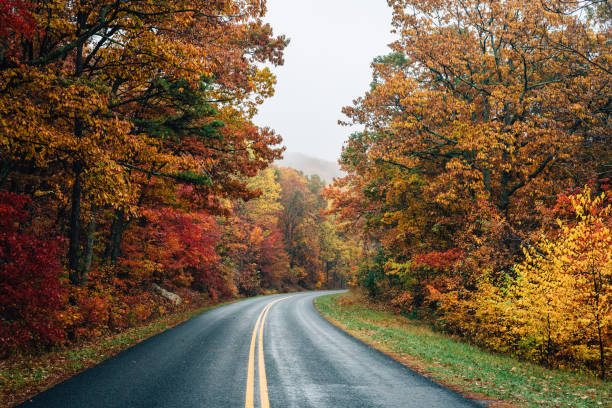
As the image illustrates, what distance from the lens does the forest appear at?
8133 mm

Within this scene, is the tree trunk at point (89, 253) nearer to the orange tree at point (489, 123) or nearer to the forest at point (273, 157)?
the forest at point (273, 157)

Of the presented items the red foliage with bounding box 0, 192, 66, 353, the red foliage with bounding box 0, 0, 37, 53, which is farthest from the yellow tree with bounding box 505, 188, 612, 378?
the red foliage with bounding box 0, 0, 37, 53

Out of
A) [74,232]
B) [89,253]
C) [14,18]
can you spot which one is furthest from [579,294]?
[89,253]

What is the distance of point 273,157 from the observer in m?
15.2

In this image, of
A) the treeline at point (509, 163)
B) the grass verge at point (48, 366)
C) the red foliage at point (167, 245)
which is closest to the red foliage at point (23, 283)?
the grass verge at point (48, 366)

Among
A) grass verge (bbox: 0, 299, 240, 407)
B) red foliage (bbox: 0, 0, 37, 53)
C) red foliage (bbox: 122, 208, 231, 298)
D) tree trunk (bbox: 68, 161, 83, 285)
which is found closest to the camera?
grass verge (bbox: 0, 299, 240, 407)

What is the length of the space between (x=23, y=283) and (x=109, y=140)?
3794mm

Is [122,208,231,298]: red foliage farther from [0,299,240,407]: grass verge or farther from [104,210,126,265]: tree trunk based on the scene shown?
[0,299,240,407]: grass verge

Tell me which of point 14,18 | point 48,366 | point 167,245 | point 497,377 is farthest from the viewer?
point 167,245

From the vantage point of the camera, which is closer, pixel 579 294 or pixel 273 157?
pixel 579 294

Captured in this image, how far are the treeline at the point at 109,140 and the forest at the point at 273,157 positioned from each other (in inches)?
2.7

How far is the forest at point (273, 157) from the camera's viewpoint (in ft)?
26.7

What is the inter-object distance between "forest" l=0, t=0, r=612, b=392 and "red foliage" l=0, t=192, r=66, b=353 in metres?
0.04

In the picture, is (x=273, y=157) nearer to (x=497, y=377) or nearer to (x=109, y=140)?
(x=109, y=140)
